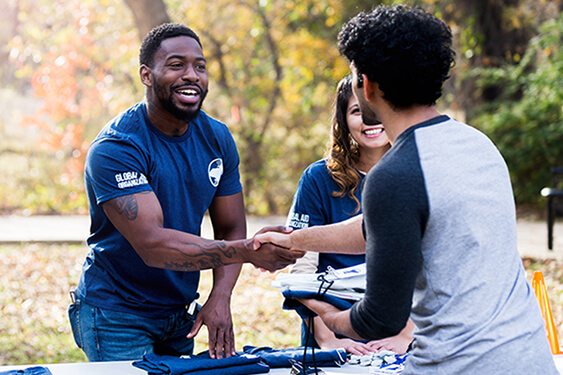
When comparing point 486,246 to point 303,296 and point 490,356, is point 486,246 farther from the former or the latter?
point 303,296

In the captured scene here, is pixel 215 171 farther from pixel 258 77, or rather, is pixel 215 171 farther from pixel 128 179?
pixel 258 77

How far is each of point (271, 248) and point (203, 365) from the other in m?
0.53

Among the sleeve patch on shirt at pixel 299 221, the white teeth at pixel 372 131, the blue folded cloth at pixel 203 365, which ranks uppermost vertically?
the white teeth at pixel 372 131

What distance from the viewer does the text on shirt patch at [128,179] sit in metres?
2.50

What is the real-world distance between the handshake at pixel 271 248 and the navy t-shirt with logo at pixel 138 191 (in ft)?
1.16

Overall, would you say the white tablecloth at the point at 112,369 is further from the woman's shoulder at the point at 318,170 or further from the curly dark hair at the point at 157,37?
the curly dark hair at the point at 157,37

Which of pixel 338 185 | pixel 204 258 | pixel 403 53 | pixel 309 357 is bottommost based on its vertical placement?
pixel 309 357

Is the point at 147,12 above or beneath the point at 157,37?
above

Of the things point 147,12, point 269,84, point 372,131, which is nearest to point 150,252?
point 372,131

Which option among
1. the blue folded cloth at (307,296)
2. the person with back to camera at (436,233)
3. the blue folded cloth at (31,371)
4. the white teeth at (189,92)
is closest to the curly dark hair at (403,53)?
the person with back to camera at (436,233)

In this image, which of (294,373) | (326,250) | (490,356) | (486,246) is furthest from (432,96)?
(294,373)

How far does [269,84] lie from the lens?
13109 millimetres

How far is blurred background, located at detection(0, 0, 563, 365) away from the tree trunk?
11.2 feet

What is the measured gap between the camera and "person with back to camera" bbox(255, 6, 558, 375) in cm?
157
